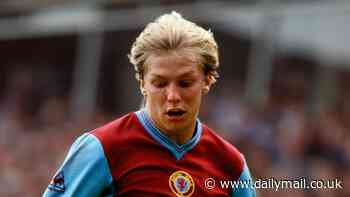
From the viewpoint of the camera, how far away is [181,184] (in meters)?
4.93

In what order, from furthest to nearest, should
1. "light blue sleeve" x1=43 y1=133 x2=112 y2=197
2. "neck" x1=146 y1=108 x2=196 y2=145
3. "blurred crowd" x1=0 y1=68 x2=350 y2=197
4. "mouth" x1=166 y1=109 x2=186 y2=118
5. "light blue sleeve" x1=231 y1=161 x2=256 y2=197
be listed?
"blurred crowd" x1=0 y1=68 x2=350 y2=197, "light blue sleeve" x1=231 y1=161 x2=256 y2=197, "neck" x1=146 y1=108 x2=196 y2=145, "mouth" x1=166 y1=109 x2=186 y2=118, "light blue sleeve" x1=43 y1=133 x2=112 y2=197

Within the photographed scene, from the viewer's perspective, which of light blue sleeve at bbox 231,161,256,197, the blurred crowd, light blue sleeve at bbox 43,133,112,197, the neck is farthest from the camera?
the blurred crowd

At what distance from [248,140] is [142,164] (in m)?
6.11

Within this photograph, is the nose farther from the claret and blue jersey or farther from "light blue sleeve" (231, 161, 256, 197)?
"light blue sleeve" (231, 161, 256, 197)

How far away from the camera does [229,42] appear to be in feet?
43.7

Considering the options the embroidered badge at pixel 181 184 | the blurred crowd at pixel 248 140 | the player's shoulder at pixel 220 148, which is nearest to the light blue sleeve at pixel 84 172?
the embroidered badge at pixel 181 184

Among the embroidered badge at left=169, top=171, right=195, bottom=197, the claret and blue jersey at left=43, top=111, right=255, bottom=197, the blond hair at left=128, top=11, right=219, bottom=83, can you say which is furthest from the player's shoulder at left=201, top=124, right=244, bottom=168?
the blond hair at left=128, top=11, right=219, bottom=83

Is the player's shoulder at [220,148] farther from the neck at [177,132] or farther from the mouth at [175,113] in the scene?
the mouth at [175,113]

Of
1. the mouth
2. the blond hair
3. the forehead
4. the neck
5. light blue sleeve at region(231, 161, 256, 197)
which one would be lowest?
light blue sleeve at region(231, 161, 256, 197)

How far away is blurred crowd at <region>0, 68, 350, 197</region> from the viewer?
390 inches

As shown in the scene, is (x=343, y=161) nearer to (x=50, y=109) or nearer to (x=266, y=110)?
(x=266, y=110)

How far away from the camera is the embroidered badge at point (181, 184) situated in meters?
4.91

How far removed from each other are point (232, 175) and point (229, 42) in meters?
8.26

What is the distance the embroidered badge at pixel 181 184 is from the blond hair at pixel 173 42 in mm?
472
